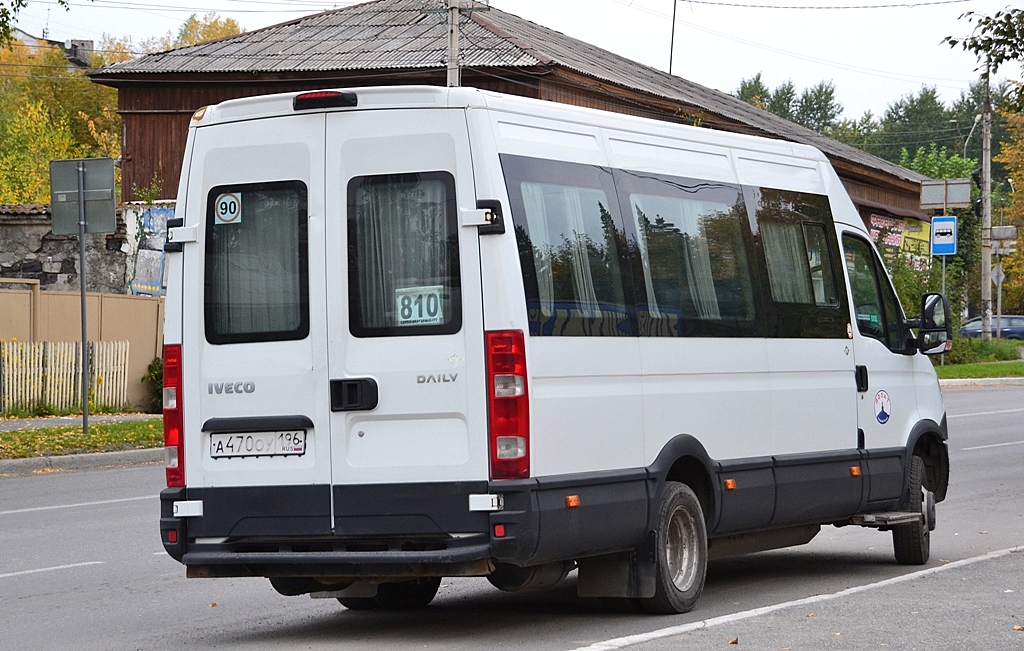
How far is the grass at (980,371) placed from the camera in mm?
35531

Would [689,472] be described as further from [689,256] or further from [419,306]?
[419,306]

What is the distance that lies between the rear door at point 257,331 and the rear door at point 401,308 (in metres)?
0.11

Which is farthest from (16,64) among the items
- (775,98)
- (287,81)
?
(775,98)

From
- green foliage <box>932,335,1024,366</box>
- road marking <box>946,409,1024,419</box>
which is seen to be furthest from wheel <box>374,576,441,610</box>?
green foliage <box>932,335,1024,366</box>

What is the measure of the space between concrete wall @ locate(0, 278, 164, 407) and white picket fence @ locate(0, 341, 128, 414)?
17.8 inches

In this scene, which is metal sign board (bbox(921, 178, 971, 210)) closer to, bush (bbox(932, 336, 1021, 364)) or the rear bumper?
bush (bbox(932, 336, 1021, 364))

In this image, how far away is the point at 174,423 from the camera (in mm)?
7695

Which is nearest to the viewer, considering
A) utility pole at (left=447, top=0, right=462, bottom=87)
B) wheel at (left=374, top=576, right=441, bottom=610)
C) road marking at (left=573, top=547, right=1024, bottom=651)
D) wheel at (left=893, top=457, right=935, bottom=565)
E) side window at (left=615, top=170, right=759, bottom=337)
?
road marking at (left=573, top=547, right=1024, bottom=651)

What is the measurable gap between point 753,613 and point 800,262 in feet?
8.85

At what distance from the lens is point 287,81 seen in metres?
37.6

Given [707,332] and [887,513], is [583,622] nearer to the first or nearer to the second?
[707,332]

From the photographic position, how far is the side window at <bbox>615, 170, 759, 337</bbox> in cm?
823

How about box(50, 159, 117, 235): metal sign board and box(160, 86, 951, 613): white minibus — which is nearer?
box(160, 86, 951, 613): white minibus

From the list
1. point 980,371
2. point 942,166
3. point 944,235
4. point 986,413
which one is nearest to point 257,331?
point 986,413
